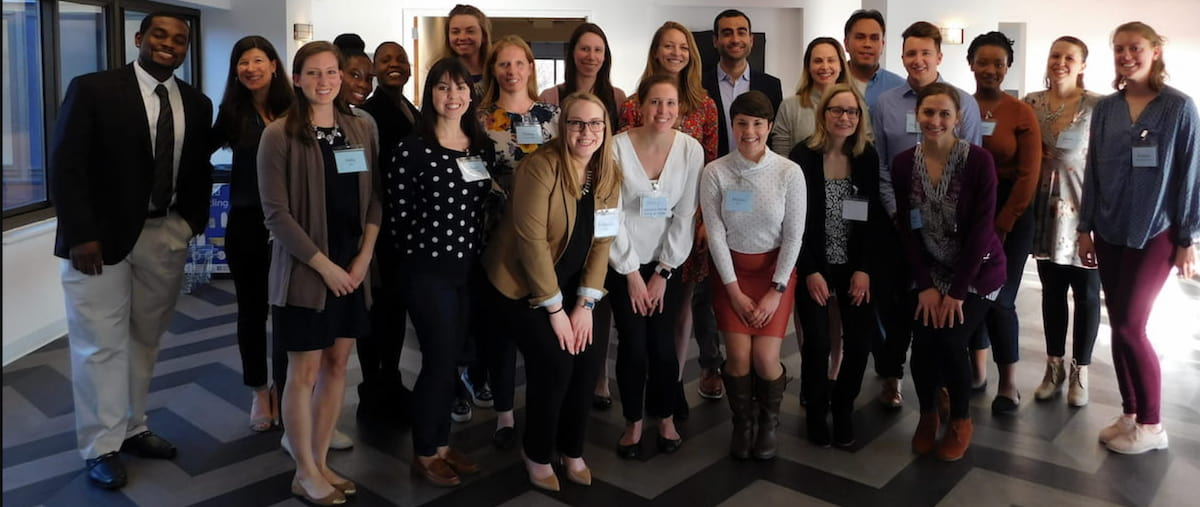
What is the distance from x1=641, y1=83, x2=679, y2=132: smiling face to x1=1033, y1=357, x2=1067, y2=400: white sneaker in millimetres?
2276

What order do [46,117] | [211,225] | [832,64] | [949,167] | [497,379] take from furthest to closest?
1. [211,225]
2. [46,117]
3. [832,64]
4. [497,379]
5. [949,167]

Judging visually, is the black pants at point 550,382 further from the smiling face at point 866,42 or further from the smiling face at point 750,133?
the smiling face at point 866,42

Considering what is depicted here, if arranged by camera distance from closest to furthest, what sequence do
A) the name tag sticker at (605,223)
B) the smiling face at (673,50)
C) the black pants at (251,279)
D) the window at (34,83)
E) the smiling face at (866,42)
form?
the name tag sticker at (605,223) < the black pants at (251,279) < the smiling face at (673,50) < the smiling face at (866,42) < the window at (34,83)

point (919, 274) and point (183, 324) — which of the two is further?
point (183, 324)

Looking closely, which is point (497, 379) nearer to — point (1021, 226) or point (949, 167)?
point (949, 167)

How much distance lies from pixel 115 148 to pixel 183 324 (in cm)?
271

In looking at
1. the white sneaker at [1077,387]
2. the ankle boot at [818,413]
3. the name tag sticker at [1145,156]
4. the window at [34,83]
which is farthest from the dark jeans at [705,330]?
the window at [34,83]

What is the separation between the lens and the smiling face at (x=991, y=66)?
11.7 ft

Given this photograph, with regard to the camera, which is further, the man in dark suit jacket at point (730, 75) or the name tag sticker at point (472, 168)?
the man in dark suit jacket at point (730, 75)

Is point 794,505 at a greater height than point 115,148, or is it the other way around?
point 115,148

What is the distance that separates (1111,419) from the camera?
3707 mm

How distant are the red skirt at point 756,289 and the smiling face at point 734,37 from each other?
1.09 metres

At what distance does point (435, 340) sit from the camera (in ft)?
9.20

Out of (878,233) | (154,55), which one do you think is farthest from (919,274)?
(154,55)
